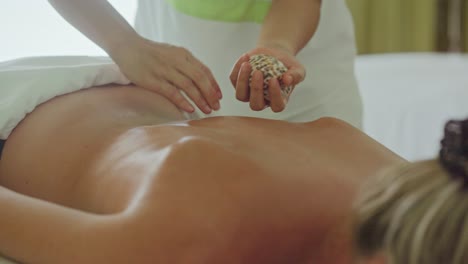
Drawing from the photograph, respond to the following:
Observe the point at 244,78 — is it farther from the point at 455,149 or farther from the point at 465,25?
the point at 465,25

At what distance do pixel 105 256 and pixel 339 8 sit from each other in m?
1.15

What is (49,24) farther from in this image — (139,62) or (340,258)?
(340,258)

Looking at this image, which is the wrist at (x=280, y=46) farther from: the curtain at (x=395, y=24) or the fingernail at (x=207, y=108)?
the curtain at (x=395, y=24)

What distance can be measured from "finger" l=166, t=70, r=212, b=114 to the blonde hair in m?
0.59

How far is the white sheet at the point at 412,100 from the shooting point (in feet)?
7.61

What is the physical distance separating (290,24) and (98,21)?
1.31 ft

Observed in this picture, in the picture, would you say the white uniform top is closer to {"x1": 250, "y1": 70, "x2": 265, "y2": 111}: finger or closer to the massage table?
Answer: {"x1": 250, "y1": 70, "x2": 265, "y2": 111}: finger

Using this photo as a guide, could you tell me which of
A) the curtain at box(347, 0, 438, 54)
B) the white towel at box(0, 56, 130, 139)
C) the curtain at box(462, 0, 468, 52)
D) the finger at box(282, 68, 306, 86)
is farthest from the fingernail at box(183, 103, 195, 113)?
the curtain at box(462, 0, 468, 52)

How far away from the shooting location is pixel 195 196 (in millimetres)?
818

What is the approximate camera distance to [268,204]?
0.84m

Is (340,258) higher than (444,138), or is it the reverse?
(444,138)

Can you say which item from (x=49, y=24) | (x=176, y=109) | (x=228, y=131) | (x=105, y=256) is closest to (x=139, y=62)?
(x=176, y=109)

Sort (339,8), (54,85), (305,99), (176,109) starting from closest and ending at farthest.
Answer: (54,85), (176,109), (305,99), (339,8)

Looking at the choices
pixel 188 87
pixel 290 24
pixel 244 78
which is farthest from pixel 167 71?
pixel 290 24
